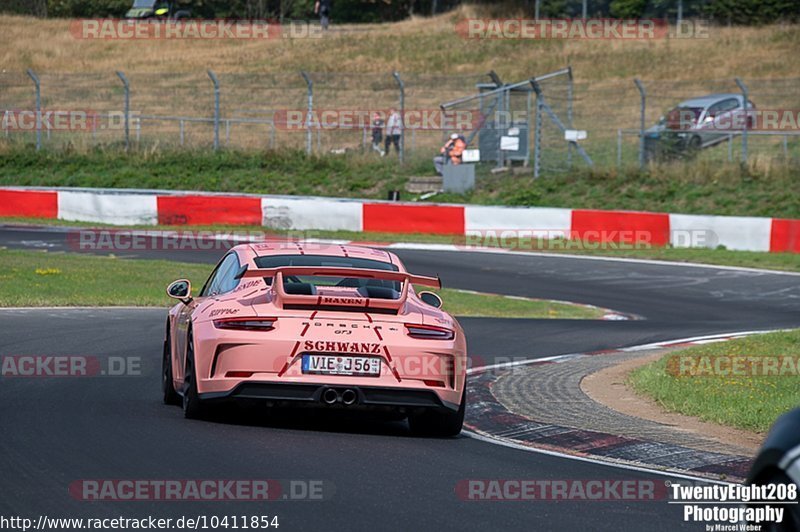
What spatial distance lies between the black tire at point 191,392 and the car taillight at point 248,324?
0.42 metres

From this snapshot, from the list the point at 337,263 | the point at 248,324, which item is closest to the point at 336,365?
the point at 248,324

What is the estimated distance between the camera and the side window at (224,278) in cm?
929

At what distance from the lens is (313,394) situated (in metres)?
8.14

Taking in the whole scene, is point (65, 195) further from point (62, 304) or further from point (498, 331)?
point (498, 331)

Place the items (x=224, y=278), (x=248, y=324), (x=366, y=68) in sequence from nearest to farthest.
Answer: (x=248, y=324) → (x=224, y=278) → (x=366, y=68)

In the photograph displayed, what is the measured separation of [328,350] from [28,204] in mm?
24621

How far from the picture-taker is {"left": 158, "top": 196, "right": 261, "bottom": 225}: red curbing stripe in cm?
2981

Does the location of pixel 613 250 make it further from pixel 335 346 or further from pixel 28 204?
pixel 335 346

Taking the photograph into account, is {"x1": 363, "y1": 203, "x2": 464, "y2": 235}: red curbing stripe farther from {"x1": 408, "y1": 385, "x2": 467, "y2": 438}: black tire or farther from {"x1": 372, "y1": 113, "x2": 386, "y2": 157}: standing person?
{"x1": 408, "y1": 385, "x2": 467, "y2": 438}: black tire

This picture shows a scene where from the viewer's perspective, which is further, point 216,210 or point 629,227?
point 216,210

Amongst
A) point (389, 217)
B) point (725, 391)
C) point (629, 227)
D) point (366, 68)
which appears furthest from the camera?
point (366, 68)

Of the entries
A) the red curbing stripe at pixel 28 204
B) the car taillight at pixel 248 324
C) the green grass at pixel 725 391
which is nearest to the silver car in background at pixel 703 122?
the red curbing stripe at pixel 28 204

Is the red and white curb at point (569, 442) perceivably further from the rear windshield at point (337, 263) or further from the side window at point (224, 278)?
the side window at point (224, 278)

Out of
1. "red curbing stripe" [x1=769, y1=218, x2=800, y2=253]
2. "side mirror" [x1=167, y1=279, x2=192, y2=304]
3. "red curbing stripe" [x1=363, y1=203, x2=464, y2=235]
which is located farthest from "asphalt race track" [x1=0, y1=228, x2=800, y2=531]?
"red curbing stripe" [x1=363, y1=203, x2=464, y2=235]
